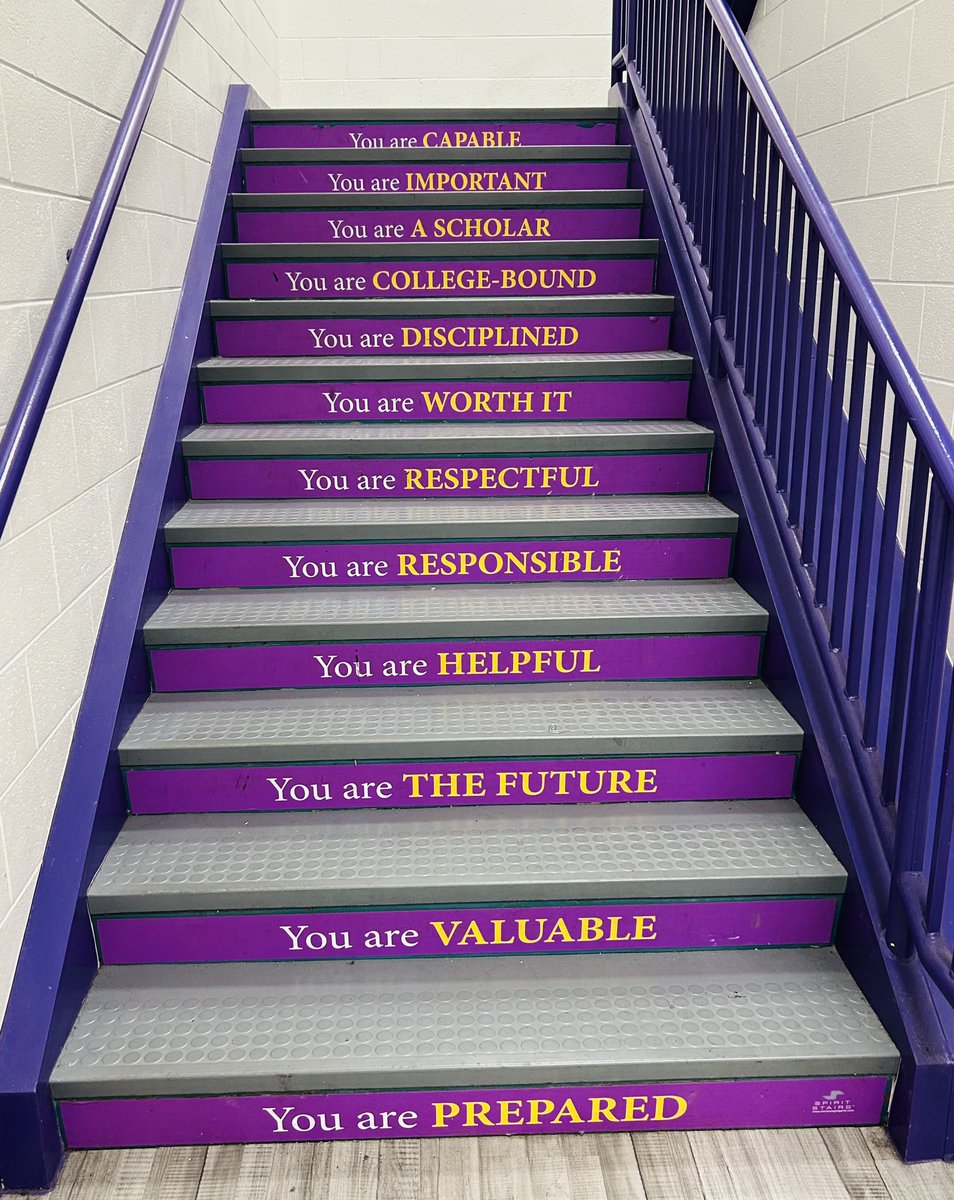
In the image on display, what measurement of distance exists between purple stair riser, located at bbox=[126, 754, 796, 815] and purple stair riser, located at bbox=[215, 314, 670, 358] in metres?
1.35

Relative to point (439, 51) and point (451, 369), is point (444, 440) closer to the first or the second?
point (451, 369)

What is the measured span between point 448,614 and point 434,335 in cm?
101

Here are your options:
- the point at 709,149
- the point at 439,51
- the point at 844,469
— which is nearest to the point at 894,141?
the point at 709,149

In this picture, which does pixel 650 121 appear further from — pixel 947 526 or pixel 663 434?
Result: pixel 947 526

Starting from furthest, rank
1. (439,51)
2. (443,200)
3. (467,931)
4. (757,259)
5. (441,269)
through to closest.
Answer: (439,51) < (443,200) < (441,269) < (757,259) < (467,931)

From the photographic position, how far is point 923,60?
2066 mm

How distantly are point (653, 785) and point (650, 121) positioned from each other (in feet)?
7.25

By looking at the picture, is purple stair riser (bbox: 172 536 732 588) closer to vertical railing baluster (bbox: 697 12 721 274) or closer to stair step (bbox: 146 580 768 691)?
stair step (bbox: 146 580 768 691)

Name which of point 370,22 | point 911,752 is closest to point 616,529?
point 911,752

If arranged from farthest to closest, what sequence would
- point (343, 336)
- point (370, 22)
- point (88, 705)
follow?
point (370, 22) < point (343, 336) < point (88, 705)

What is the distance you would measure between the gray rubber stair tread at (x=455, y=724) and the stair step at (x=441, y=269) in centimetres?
135

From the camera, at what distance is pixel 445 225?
3.10 metres

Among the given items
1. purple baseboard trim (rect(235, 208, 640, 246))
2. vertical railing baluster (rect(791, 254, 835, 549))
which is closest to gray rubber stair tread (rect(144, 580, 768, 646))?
vertical railing baluster (rect(791, 254, 835, 549))

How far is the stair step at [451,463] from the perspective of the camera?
8.17 ft
